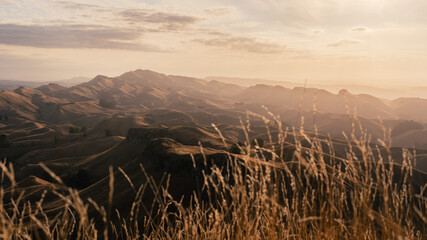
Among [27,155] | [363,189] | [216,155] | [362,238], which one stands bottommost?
[27,155]

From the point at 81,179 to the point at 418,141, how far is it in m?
207

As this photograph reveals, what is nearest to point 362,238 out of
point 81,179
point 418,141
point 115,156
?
point 81,179

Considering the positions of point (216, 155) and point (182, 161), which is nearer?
point (216, 155)

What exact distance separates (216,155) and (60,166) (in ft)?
283

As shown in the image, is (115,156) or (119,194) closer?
(119,194)

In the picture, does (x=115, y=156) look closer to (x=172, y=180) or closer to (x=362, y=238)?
(x=172, y=180)

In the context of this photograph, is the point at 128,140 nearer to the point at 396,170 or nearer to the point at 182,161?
the point at 182,161

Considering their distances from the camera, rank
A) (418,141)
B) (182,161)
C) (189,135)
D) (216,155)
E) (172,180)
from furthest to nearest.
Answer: (418,141) < (189,135) < (182,161) < (172,180) < (216,155)

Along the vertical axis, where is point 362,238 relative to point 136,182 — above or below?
above

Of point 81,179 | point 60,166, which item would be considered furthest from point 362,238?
point 60,166

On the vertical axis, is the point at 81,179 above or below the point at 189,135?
below

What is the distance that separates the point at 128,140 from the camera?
108500 mm

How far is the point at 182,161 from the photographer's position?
5512 cm

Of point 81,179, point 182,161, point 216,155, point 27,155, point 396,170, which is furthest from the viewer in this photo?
point 27,155
